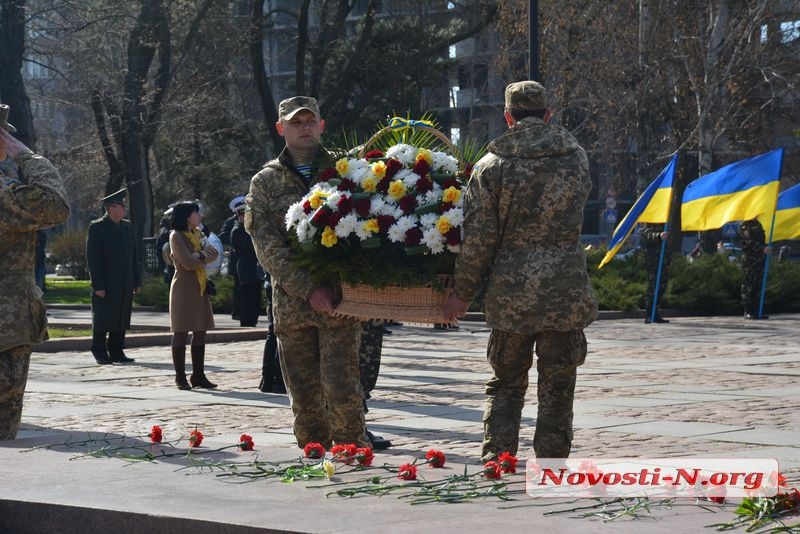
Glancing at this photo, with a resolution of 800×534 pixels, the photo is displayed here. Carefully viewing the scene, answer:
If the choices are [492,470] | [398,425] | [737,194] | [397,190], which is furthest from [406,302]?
[737,194]

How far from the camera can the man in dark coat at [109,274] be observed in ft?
52.9

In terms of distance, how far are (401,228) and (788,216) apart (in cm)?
1889

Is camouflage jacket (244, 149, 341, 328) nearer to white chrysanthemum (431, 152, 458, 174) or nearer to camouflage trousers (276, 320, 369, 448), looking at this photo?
camouflage trousers (276, 320, 369, 448)

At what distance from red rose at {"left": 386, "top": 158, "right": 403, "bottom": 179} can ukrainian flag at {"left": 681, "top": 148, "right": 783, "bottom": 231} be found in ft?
52.1

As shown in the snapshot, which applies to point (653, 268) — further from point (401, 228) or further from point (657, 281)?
point (401, 228)

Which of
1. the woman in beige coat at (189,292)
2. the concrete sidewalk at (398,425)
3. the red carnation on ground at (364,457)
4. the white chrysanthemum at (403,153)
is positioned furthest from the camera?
the woman in beige coat at (189,292)

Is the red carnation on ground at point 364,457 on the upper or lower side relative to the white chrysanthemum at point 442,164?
lower

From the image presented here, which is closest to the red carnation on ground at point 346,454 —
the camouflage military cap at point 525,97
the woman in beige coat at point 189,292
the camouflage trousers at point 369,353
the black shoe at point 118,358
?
the camouflage military cap at point 525,97

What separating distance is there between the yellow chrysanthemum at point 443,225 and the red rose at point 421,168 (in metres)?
0.35

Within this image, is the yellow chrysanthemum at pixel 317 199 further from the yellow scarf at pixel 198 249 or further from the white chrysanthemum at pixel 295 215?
the yellow scarf at pixel 198 249

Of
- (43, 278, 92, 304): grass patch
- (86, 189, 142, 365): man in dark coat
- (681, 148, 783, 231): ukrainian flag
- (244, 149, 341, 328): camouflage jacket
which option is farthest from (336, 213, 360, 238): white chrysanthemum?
(43, 278, 92, 304): grass patch

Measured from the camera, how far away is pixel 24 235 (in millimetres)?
7895

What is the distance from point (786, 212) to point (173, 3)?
14.6 metres

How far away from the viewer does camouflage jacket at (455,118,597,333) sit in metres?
6.61
